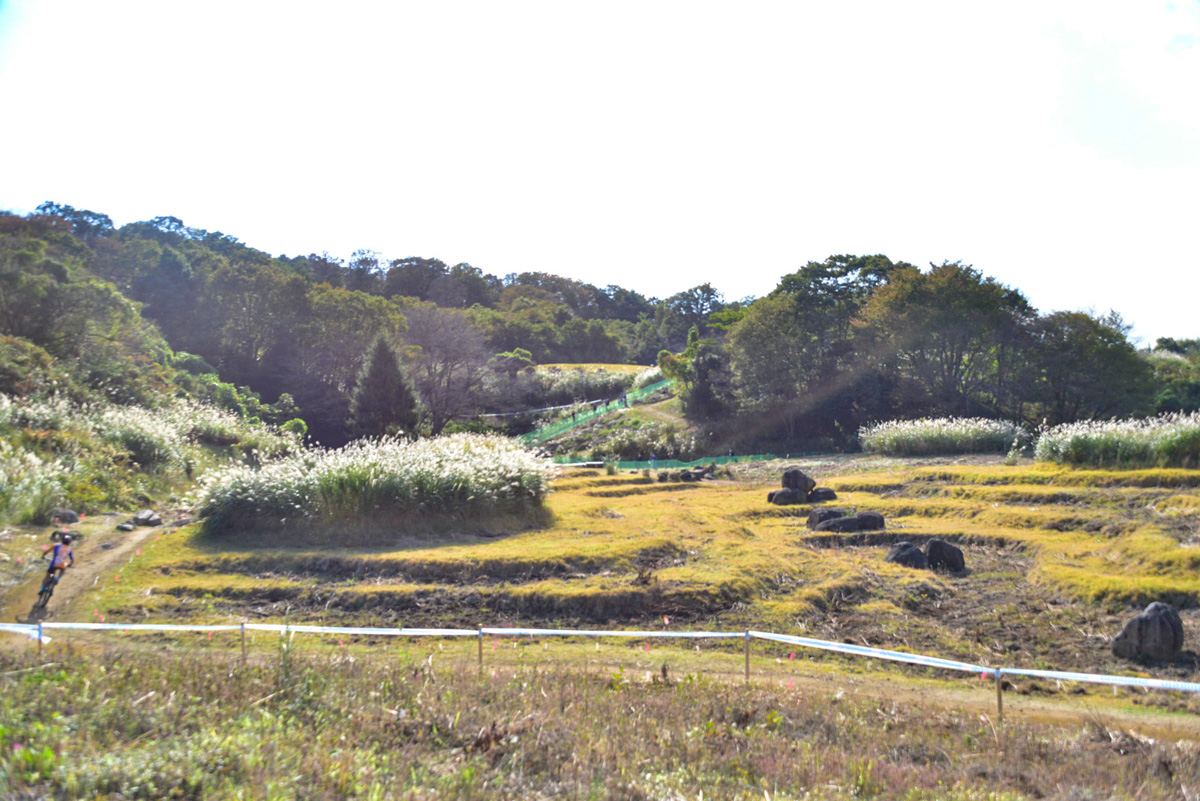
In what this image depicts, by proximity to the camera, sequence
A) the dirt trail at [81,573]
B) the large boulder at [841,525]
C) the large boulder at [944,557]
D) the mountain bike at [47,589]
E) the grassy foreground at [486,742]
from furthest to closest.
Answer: the large boulder at [841,525] → the large boulder at [944,557] → the mountain bike at [47,589] → the dirt trail at [81,573] → the grassy foreground at [486,742]

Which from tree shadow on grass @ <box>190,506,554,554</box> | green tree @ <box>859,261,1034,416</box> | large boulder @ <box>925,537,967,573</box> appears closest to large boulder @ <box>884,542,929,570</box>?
large boulder @ <box>925,537,967,573</box>

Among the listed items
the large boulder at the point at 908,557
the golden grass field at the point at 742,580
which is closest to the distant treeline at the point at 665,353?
the golden grass field at the point at 742,580

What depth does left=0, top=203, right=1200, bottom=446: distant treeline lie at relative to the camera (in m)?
28.2

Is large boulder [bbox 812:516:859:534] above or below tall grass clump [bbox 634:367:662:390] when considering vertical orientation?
below

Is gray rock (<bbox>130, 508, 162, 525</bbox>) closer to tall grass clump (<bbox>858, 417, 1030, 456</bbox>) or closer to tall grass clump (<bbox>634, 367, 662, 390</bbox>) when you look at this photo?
tall grass clump (<bbox>858, 417, 1030, 456</bbox>)

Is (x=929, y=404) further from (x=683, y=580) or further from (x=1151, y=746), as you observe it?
(x=1151, y=746)

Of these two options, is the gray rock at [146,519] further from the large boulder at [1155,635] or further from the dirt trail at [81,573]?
the large boulder at [1155,635]

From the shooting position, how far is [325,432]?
39031mm

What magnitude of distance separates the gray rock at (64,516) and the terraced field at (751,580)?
1.94 meters

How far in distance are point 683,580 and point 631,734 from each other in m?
5.19

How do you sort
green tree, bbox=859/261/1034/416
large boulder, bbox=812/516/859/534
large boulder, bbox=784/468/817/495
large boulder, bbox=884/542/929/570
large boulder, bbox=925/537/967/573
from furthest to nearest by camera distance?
1. green tree, bbox=859/261/1034/416
2. large boulder, bbox=784/468/817/495
3. large boulder, bbox=812/516/859/534
4. large boulder, bbox=884/542/929/570
5. large boulder, bbox=925/537/967/573

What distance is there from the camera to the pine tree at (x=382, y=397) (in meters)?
29.3

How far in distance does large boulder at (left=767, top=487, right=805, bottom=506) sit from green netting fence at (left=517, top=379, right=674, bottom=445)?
2090 cm

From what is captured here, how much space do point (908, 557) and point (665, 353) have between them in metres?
35.8
